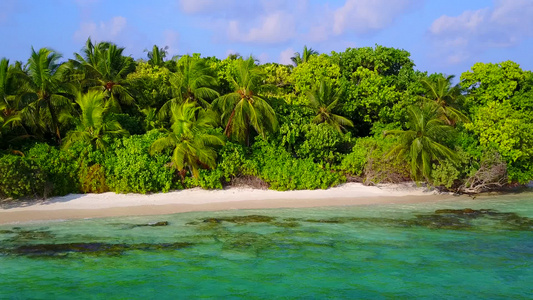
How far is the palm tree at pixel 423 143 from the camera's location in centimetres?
2150

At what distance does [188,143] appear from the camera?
68.1ft

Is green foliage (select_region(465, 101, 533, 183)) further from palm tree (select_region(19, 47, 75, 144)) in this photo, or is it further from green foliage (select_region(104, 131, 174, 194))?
palm tree (select_region(19, 47, 75, 144))

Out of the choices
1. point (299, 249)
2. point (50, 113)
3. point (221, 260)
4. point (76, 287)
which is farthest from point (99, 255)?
point (50, 113)

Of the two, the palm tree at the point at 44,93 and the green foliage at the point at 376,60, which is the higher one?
the green foliage at the point at 376,60

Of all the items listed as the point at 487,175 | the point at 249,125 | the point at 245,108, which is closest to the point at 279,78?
the point at 249,125

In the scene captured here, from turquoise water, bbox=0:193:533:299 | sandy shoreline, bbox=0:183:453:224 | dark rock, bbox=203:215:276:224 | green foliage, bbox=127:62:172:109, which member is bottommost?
turquoise water, bbox=0:193:533:299

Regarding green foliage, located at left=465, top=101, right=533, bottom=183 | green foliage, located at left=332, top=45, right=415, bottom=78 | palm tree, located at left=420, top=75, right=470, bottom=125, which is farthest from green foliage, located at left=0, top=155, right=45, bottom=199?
green foliage, located at left=465, top=101, right=533, bottom=183

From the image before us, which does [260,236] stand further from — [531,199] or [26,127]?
[531,199]

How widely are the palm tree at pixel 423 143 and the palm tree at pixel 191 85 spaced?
10089mm

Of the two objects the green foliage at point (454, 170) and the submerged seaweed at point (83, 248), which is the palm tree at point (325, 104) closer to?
the green foliage at point (454, 170)

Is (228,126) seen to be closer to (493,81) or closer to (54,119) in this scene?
(54,119)

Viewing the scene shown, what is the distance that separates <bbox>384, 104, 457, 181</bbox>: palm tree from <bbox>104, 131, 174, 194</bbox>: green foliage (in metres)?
10.9

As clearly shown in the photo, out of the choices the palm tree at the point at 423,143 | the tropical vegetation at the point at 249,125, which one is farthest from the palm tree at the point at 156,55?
the palm tree at the point at 423,143

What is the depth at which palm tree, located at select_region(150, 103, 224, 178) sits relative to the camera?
20641 millimetres
